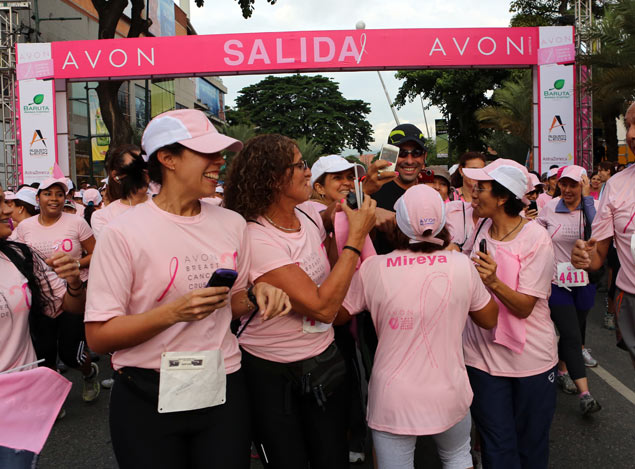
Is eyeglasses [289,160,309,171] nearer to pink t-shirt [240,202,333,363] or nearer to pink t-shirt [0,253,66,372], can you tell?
pink t-shirt [240,202,333,363]

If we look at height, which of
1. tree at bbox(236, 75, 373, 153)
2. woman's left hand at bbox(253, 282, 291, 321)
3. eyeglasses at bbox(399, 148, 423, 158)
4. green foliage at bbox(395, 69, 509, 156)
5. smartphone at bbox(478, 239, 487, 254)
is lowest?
woman's left hand at bbox(253, 282, 291, 321)

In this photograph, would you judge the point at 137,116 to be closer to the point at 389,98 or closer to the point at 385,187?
the point at 389,98

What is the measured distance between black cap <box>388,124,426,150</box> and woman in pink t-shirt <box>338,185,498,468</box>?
115 centimetres

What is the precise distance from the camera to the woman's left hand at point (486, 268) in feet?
8.00

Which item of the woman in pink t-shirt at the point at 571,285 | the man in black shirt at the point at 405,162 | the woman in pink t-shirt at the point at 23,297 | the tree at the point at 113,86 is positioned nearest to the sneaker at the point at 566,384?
the woman in pink t-shirt at the point at 571,285

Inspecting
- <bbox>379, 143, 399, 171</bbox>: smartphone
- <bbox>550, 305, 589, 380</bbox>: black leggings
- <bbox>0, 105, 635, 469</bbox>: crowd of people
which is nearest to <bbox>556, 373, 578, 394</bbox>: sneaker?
<bbox>550, 305, 589, 380</bbox>: black leggings

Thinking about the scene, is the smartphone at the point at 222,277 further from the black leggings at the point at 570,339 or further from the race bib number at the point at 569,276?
the black leggings at the point at 570,339

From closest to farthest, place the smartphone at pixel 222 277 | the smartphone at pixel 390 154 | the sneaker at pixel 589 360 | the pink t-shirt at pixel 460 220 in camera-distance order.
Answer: the smartphone at pixel 222 277
the smartphone at pixel 390 154
the pink t-shirt at pixel 460 220
the sneaker at pixel 589 360

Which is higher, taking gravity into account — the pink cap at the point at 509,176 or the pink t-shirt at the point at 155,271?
the pink cap at the point at 509,176

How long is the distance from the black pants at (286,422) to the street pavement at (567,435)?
4.41 ft

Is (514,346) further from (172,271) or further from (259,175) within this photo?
(172,271)

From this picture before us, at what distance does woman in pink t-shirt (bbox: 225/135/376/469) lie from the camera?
224 cm

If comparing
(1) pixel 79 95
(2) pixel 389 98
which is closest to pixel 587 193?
(2) pixel 389 98

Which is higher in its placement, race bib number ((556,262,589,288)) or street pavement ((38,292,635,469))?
race bib number ((556,262,589,288))
